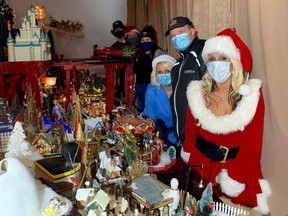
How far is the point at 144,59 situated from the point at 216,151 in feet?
4.52

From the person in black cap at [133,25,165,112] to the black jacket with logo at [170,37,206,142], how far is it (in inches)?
30.1

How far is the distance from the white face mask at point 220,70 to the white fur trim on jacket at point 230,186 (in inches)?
15.8

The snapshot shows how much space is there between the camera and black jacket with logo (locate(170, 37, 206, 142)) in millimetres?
1686

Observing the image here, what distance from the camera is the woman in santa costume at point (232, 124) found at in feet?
4.42

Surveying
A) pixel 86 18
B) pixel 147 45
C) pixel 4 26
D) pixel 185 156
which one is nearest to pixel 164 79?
pixel 185 156

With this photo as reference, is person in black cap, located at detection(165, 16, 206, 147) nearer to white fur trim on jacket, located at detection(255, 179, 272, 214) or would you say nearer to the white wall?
white fur trim on jacket, located at detection(255, 179, 272, 214)

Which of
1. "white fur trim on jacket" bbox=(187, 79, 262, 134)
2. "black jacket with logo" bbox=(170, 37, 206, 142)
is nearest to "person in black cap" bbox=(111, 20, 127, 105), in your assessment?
A: "black jacket with logo" bbox=(170, 37, 206, 142)

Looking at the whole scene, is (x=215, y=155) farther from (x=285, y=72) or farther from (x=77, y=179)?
(x=77, y=179)

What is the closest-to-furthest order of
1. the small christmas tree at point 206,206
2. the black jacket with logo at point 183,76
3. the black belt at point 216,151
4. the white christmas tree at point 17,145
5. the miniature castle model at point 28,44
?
1. the small christmas tree at point 206,206
2. the white christmas tree at point 17,145
3. the black belt at point 216,151
4. the black jacket with logo at point 183,76
5. the miniature castle model at point 28,44

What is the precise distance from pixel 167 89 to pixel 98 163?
826 mm

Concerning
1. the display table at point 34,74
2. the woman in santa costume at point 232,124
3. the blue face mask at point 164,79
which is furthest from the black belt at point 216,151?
the display table at point 34,74

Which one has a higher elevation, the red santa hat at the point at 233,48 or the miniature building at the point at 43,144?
the red santa hat at the point at 233,48

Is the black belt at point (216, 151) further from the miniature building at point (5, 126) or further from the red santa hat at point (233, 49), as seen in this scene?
the miniature building at point (5, 126)

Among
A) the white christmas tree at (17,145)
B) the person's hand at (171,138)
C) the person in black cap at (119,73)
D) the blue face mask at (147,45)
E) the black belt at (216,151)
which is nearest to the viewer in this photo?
the white christmas tree at (17,145)
